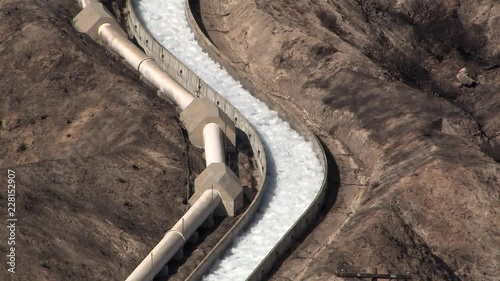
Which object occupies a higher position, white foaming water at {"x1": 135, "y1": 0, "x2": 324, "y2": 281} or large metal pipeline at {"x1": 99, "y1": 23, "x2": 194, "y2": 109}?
large metal pipeline at {"x1": 99, "y1": 23, "x2": 194, "y2": 109}

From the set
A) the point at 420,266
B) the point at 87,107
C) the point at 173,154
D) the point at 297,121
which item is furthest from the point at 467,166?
the point at 87,107

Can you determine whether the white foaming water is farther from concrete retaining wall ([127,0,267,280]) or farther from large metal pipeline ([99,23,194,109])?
large metal pipeline ([99,23,194,109])

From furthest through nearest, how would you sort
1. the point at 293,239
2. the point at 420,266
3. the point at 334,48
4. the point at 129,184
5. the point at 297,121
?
the point at 334,48, the point at 297,121, the point at 129,184, the point at 293,239, the point at 420,266

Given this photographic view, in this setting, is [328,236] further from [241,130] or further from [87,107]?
[87,107]

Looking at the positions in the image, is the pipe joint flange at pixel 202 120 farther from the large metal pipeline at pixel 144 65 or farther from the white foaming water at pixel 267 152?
the white foaming water at pixel 267 152

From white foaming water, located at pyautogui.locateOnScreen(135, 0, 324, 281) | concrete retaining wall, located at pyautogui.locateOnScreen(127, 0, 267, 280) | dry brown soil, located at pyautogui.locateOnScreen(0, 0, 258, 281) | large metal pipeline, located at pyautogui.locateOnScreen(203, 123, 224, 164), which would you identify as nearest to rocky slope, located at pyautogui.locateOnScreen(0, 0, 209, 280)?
dry brown soil, located at pyautogui.locateOnScreen(0, 0, 258, 281)

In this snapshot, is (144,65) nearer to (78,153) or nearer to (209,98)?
(209,98)
